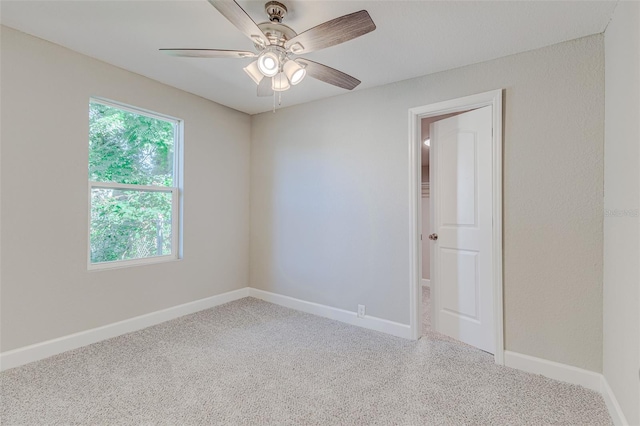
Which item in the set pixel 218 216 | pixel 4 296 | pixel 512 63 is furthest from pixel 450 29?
pixel 4 296

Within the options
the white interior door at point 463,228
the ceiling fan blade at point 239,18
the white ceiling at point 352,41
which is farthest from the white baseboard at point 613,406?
the ceiling fan blade at point 239,18

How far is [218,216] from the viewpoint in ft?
12.1

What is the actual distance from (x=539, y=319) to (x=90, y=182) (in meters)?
3.71

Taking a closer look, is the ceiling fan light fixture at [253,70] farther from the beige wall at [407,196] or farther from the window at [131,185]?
the window at [131,185]

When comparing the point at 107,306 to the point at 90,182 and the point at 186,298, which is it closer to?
the point at 186,298

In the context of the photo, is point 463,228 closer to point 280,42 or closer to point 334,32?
point 334,32

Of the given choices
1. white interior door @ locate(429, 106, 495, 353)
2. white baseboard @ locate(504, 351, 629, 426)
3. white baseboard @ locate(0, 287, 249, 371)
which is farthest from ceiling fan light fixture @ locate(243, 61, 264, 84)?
white baseboard @ locate(504, 351, 629, 426)

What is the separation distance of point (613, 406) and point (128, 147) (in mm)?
4053

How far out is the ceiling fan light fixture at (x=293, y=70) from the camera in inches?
73.1

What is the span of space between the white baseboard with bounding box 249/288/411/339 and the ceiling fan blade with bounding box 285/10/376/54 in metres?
2.41

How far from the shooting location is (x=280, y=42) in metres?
1.80

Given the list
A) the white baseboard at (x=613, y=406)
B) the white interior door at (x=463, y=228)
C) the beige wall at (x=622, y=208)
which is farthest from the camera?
the white interior door at (x=463, y=228)

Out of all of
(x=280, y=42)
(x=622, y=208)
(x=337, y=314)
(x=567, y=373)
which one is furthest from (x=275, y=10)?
(x=567, y=373)

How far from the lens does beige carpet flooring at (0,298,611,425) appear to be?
1.73 m
